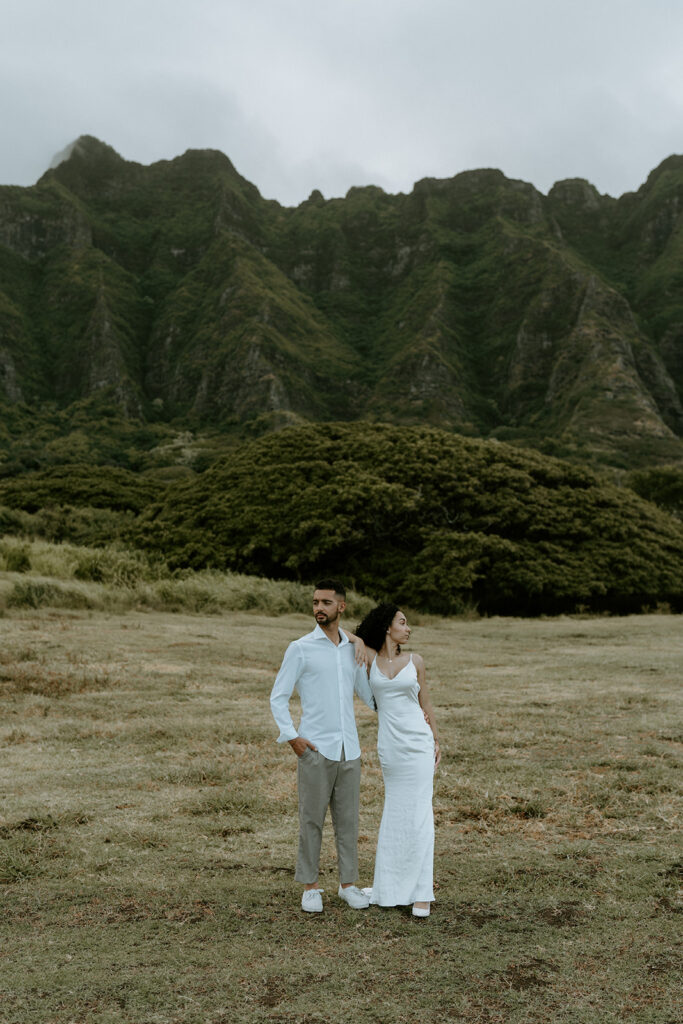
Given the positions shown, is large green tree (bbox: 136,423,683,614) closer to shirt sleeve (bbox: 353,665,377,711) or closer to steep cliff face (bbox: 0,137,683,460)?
shirt sleeve (bbox: 353,665,377,711)

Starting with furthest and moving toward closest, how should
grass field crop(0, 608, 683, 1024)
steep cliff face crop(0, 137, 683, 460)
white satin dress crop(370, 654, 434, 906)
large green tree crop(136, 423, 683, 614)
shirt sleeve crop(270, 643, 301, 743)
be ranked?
1. steep cliff face crop(0, 137, 683, 460)
2. large green tree crop(136, 423, 683, 614)
3. white satin dress crop(370, 654, 434, 906)
4. shirt sleeve crop(270, 643, 301, 743)
5. grass field crop(0, 608, 683, 1024)

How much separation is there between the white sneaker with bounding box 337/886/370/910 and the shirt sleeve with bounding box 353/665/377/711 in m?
1.04

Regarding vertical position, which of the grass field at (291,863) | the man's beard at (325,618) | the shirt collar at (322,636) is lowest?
the grass field at (291,863)

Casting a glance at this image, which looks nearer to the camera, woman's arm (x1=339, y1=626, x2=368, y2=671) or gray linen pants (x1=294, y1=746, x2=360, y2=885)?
gray linen pants (x1=294, y1=746, x2=360, y2=885)

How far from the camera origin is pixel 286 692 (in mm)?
4516

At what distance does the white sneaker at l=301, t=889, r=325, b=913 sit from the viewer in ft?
15.0

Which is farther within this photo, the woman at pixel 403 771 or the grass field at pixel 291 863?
the woman at pixel 403 771

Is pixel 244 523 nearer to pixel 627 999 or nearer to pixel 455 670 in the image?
pixel 455 670

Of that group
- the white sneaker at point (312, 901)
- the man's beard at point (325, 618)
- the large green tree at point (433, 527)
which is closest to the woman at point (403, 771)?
the man's beard at point (325, 618)

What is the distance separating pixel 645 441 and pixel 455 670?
7031cm

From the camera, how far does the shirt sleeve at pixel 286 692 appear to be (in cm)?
443

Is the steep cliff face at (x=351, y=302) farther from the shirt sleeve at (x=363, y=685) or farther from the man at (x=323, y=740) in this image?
the man at (x=323, y=740)

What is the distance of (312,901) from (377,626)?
161 centimetres

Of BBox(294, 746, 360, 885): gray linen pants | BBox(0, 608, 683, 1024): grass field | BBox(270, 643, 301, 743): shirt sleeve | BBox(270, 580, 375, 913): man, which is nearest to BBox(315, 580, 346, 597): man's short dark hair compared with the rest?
BBox(270, 580, 375, 913): man
